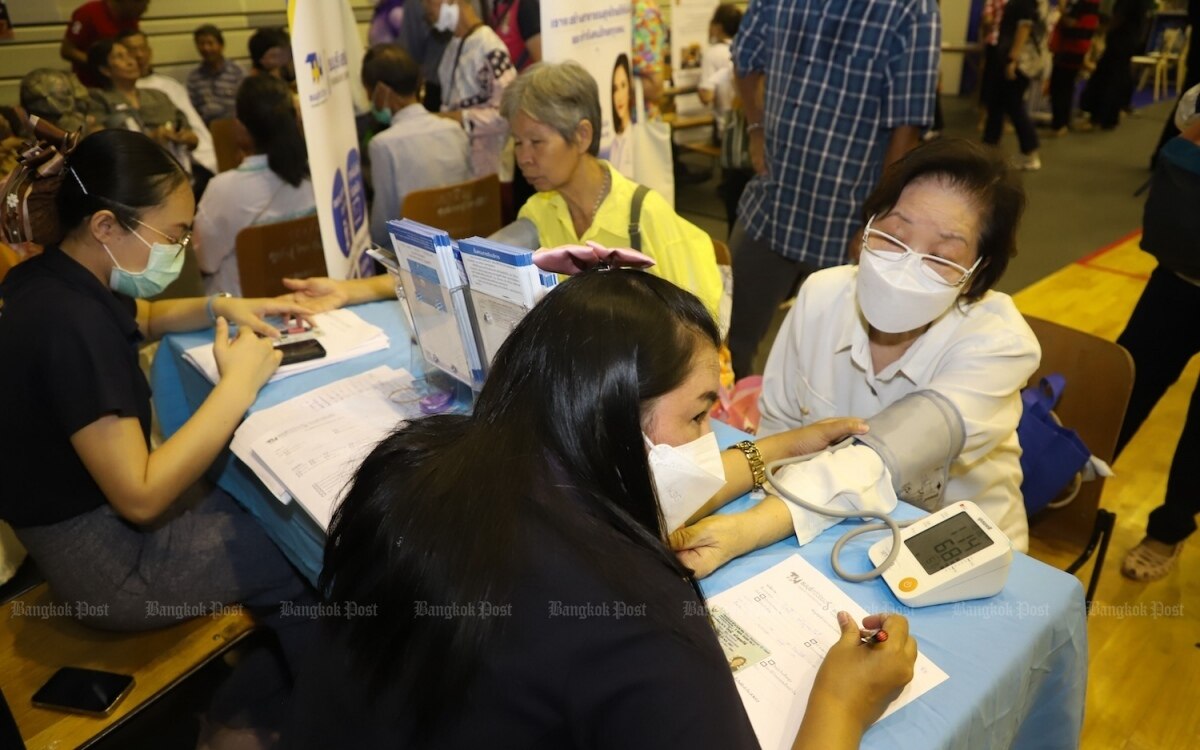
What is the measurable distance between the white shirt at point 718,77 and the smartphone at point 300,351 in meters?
4.15

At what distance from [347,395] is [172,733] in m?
0.89

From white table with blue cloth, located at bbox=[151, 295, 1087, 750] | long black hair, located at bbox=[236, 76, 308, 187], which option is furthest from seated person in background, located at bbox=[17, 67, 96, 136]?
white table with blue cloth, located at bbox=[151, 295, 1087, 750]

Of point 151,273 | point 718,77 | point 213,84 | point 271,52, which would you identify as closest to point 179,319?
point 151,273

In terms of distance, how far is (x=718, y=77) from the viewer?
559 cm

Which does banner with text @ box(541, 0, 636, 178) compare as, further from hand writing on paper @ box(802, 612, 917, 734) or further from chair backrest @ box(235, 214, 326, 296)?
hand writing on paper @ box(802, 612, 917, 734)

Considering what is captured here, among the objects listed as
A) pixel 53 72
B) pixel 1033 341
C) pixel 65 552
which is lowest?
pixel 65 552

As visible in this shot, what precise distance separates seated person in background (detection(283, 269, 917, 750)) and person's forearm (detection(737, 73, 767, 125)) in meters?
2.39

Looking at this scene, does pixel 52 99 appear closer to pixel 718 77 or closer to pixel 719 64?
pixel 718 77

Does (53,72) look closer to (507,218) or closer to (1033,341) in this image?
(507,218)

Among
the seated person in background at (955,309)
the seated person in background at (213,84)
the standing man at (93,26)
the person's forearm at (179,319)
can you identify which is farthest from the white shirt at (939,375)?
the seated person in background at (213,84)

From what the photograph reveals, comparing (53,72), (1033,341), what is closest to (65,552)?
(1033,341)

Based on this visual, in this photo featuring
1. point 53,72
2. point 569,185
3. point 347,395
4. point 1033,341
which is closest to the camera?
point 1033,341

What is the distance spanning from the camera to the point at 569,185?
2.31 meters

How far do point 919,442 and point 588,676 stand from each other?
2.95ft
